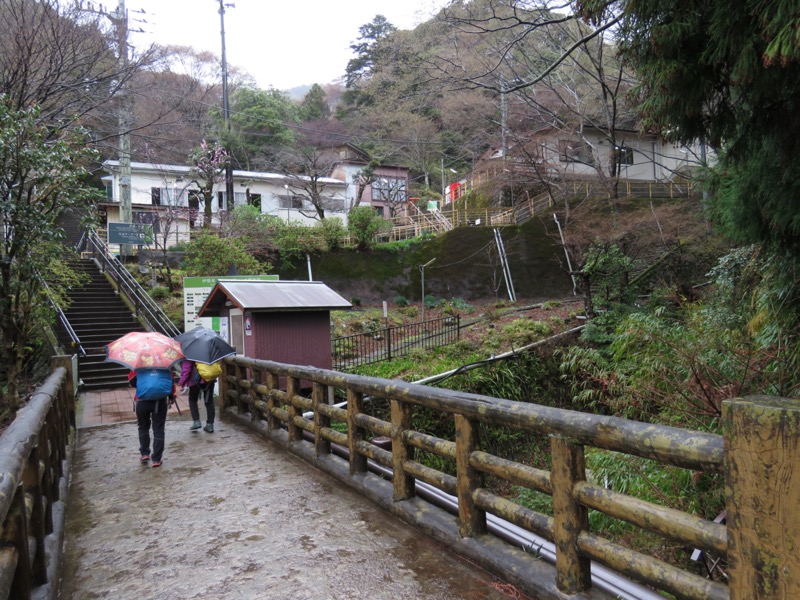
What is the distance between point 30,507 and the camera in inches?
119

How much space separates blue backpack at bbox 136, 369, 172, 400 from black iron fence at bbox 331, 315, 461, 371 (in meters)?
8.67

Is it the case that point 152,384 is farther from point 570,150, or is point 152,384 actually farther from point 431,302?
point 570,150

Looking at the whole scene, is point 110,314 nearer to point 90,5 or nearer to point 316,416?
point 90,5

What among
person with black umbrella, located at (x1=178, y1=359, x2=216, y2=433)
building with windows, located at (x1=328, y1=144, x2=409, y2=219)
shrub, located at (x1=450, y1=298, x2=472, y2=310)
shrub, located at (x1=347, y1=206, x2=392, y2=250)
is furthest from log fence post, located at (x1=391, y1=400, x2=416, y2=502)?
building with windows, located at (x1=328, y1=144, x2=409, y2=219)

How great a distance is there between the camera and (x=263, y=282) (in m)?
10.2

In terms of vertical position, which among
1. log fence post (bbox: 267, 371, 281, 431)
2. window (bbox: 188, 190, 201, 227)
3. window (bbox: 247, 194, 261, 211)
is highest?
window (bbox: 247, 194, 261, 211)

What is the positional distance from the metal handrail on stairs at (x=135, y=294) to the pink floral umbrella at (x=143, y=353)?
10008mm

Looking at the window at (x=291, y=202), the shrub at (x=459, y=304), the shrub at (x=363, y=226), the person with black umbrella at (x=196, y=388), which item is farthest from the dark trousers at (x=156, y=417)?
the window at (x=291, y=202)

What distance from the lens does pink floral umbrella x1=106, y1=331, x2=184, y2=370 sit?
570 cm

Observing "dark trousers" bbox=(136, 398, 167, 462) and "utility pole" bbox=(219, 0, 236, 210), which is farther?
"utility pole" bbox=(219, 0, 236, 210)

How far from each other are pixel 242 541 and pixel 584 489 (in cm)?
242

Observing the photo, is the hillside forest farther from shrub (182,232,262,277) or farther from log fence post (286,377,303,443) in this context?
log fence post (286,377,303,443)

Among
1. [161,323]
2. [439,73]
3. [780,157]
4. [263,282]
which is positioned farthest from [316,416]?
[161,323]

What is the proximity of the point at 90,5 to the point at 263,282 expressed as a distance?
6.35 m
